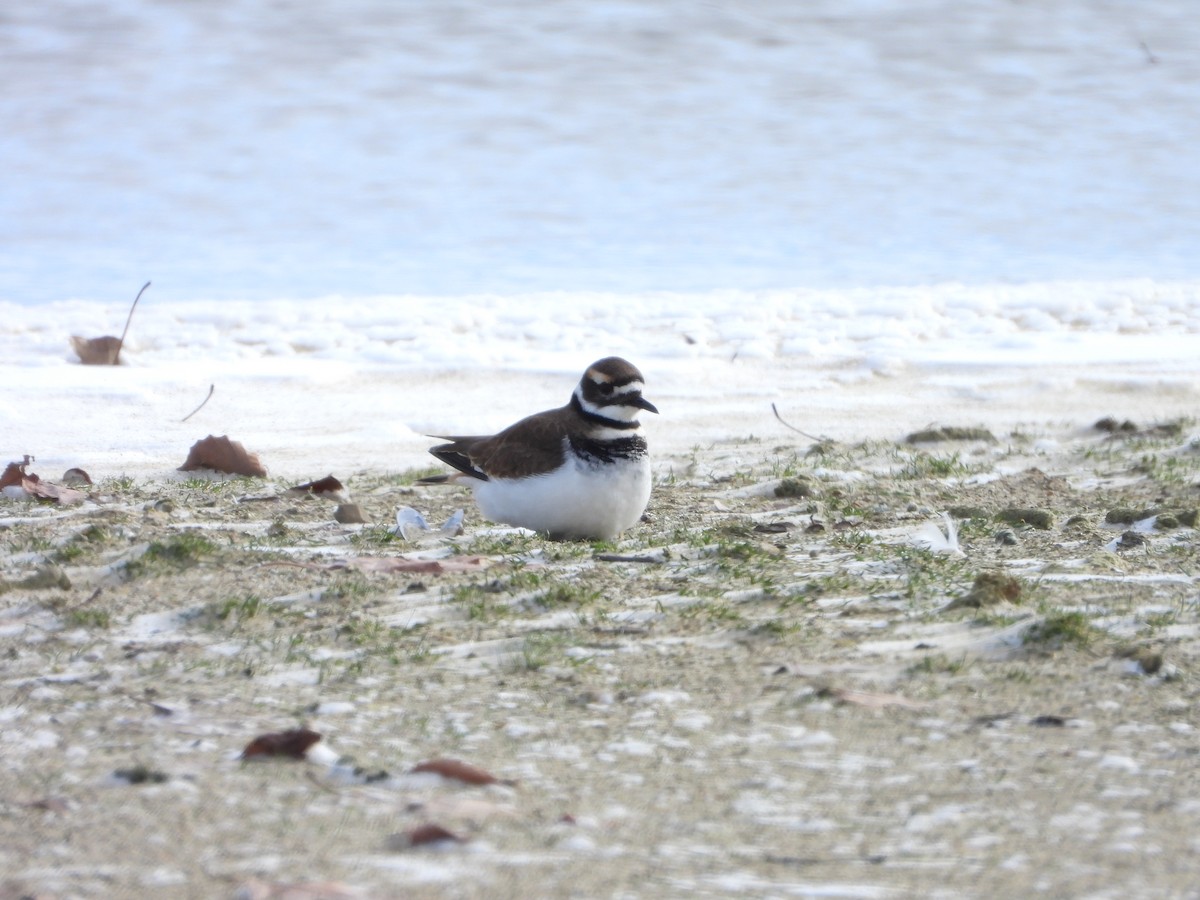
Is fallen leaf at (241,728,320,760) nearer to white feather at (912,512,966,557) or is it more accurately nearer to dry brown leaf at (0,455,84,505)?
white feather at (912,512,966,557)

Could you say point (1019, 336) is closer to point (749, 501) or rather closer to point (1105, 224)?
point (749, 501)

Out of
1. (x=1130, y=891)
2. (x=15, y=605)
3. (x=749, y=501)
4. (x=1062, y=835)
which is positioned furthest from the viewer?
(x=749, y=501)

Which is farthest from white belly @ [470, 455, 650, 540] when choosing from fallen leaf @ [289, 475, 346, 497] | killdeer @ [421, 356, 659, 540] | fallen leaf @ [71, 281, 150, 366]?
fallen leaf @ [71, 281, 150, 366]

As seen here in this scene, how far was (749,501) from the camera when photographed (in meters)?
6.96

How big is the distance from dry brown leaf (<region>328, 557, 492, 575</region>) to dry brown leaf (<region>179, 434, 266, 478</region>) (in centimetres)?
252

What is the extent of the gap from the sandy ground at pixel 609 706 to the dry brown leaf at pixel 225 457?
4.49 feet

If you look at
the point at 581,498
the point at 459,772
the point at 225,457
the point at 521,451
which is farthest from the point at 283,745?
the point at 225,457

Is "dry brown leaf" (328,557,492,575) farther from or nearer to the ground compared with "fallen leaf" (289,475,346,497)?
farther from the ground

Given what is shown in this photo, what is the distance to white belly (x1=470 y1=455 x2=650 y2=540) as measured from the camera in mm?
5668

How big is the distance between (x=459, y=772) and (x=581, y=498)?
7.97ft

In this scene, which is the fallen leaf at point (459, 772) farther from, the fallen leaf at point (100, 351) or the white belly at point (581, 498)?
the fallen leaf at point (100, 351)

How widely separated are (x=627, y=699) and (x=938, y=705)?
77 cm

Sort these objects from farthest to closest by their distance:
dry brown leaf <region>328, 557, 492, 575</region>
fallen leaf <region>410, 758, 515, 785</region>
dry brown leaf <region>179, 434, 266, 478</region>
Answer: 1. dry brown leaf <region>179, 434, 266, 478</region>
2. dry brown leaf <region>328, 557, 492, 575</region>
3. fallen leaf <region>410, 758, 515, 785</region>

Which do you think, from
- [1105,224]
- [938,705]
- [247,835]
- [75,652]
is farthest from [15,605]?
[1105,224]
